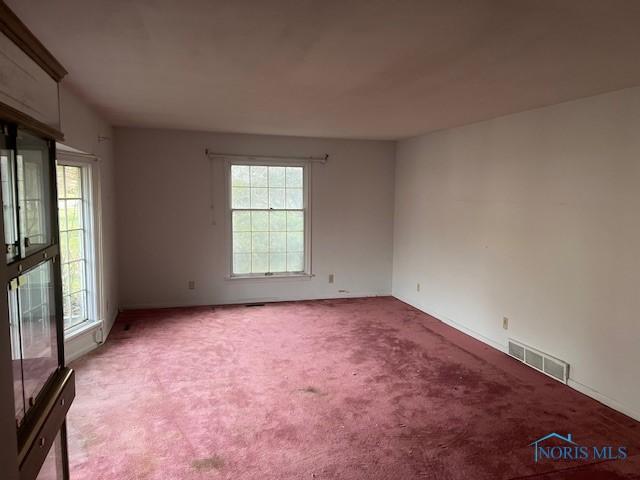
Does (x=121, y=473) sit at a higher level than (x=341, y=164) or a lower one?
lower

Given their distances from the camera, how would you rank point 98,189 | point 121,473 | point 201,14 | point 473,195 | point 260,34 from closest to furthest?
point 201,14 → point 260,34 → point 121,473 → point 98,189 → point 473,195

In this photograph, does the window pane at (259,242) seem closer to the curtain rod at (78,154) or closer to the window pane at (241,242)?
the window pane at (241,242)

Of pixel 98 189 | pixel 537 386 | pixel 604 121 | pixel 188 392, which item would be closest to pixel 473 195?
pixel 604 121

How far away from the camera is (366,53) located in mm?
2293

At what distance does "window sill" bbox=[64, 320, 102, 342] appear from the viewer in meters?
3.66

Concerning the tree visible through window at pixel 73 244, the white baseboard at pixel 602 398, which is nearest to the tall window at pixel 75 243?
the tree visible through window at pixel 73 244

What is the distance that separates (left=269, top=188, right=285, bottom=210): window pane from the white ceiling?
1.95 m

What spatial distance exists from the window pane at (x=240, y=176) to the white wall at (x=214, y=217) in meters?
0.16

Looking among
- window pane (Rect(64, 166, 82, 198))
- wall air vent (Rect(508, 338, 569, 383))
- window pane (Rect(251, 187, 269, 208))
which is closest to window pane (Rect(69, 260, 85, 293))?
window pane (Rect(64, 166, 82, 198))

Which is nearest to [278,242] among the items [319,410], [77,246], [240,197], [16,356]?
[240,197]

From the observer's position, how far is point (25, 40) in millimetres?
1221

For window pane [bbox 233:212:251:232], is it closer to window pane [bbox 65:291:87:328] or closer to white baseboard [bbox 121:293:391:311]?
white baseboard [bbox 121:293:391:311]

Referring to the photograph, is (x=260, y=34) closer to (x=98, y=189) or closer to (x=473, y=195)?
(x=98, y=189)

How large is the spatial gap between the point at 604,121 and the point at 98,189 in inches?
171
